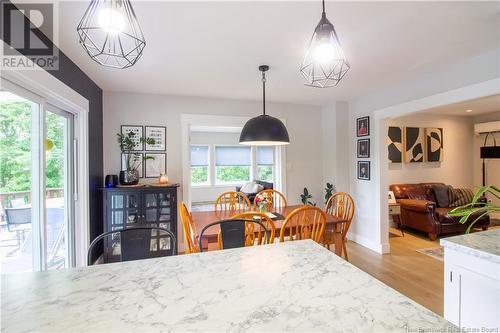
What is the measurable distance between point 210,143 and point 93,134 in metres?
5.24

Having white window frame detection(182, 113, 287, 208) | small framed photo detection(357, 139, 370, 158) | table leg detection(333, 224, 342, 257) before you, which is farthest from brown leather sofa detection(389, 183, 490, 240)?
white window frame detection(182, 113, 287, 208)

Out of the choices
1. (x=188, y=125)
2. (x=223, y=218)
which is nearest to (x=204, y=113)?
(x=188, y=125)

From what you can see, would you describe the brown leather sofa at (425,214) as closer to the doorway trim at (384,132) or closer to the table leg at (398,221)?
the table leg at (398,221)

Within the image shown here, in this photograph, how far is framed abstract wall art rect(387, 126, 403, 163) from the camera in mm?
5158

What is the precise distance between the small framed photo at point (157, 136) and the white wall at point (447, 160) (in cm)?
445

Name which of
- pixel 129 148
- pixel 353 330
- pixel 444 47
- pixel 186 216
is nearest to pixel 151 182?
pixel 129 148

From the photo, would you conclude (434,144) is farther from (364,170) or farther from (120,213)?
(120,213)

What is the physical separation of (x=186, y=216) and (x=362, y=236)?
3109 millimetres

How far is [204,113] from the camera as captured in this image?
4.02 meters

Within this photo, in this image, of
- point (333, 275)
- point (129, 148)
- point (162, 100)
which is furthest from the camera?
point (162, 100)

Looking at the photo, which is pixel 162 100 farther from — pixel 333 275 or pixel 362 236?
pixel 362 236

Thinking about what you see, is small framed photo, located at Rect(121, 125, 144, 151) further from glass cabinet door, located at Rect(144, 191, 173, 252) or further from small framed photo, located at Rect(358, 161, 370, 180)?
small framed photo, located at Rect(358, 161, 370, 180)

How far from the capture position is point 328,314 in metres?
0.76

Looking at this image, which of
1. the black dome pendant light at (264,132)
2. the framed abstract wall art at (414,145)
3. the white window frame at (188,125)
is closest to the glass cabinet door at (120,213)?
the white window frame at (188,125)
